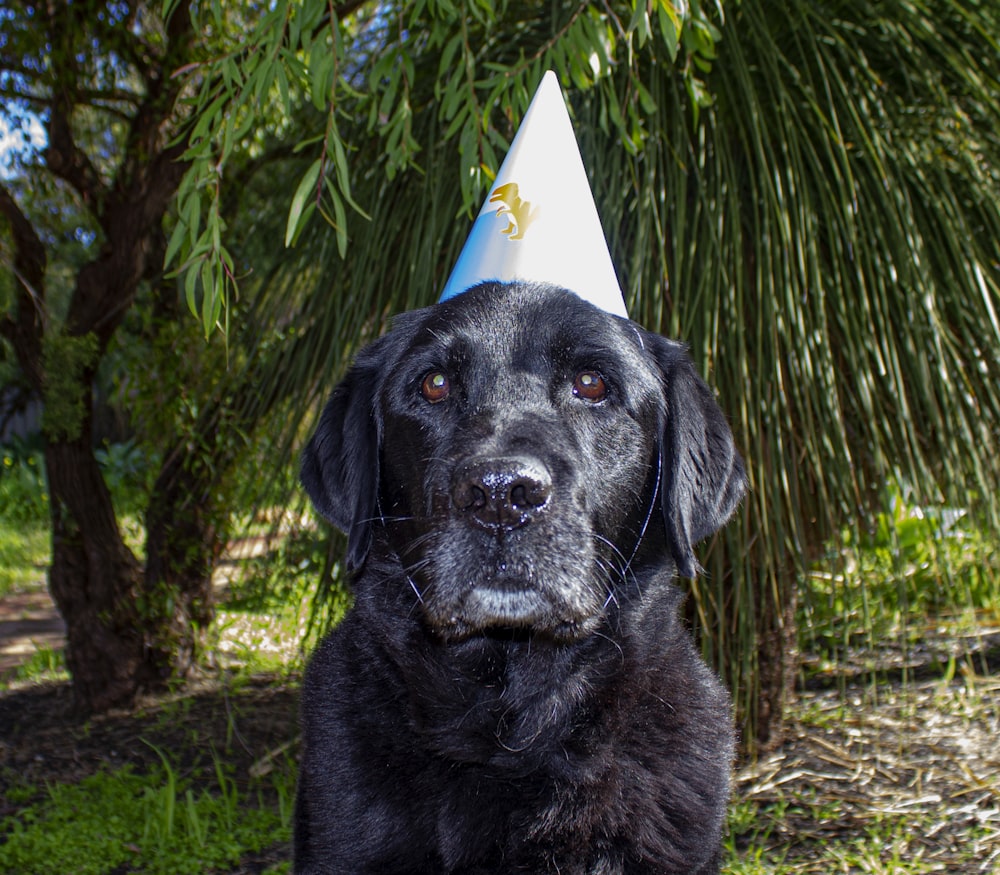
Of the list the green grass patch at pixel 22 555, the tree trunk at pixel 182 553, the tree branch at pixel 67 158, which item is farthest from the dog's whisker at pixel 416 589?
the green grass patch at pixel 22 555

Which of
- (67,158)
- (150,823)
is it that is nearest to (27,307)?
(67,158)

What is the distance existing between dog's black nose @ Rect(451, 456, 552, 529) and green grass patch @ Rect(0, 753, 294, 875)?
58.0 inches

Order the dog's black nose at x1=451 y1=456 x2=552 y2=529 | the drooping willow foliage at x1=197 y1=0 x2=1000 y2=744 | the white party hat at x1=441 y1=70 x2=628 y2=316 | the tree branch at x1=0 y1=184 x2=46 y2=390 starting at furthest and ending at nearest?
the tree branch at x1=0 y1=184 x2=46 y2=390 → the drooping willow foliage at x1=197 y1=0 x2=1000 y2=744 → the white party hat at x1=441 y1=70 x2=628 y2=316 → the dog's black nose at x1=451 y1=456 x2=552 y2=529

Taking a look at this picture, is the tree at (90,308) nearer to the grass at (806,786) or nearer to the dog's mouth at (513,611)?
the grass at (806,786)

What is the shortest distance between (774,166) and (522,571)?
5.12ft

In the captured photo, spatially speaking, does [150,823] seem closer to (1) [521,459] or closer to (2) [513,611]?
(2) [513,611]

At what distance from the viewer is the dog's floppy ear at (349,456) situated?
6.40 feet

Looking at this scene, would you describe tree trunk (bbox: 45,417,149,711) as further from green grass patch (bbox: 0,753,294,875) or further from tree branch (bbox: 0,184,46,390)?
green grass patch (bbox: 0,753,294,875)

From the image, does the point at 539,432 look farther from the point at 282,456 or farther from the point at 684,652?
the point at 282,456

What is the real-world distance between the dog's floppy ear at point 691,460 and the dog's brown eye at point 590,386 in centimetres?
18

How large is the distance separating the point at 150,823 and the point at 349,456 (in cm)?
141

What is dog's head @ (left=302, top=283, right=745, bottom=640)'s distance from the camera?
1589 mm

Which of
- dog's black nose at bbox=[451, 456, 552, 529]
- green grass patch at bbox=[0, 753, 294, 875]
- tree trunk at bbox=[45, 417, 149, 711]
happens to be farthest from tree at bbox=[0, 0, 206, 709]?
dog's black nose at bbox=[451, 456, 552, 529]

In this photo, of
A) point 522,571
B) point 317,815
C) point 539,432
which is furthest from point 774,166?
point 317,815
